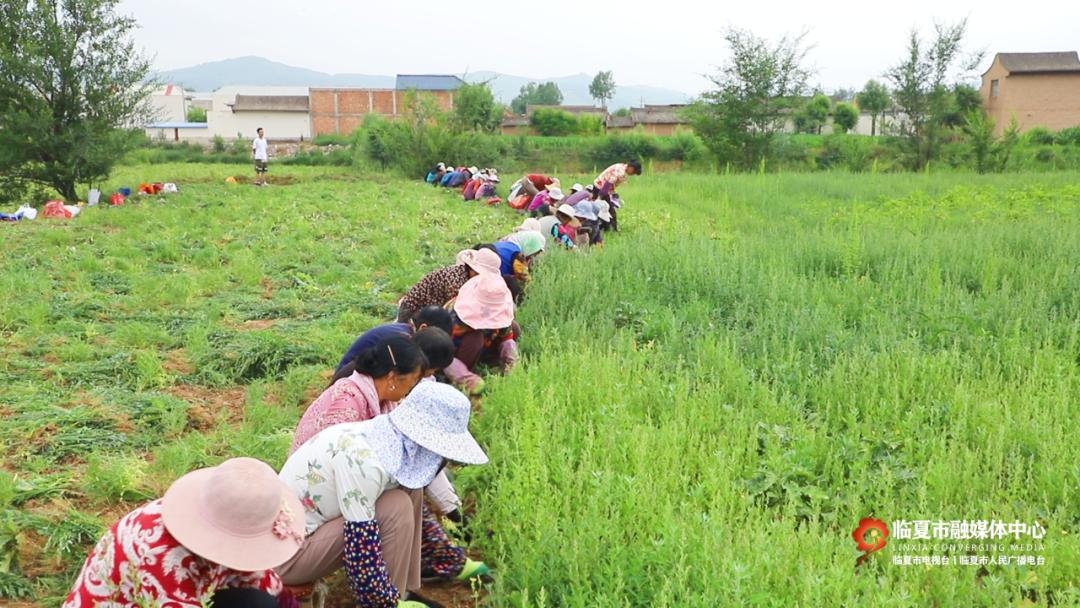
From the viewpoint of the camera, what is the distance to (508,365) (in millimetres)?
5148

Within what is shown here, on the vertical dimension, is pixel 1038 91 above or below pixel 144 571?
above

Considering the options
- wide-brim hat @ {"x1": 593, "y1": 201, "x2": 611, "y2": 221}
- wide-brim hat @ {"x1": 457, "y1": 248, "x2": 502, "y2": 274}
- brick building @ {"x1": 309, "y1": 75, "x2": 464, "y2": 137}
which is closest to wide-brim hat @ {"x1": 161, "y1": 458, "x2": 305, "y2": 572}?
wide-brim hat @ {"x1": 457, "y1": 248, "x2": 502, "y2": 274}

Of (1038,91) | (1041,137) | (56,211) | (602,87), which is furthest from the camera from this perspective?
(602,87)

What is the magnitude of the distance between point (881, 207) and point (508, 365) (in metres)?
7.88

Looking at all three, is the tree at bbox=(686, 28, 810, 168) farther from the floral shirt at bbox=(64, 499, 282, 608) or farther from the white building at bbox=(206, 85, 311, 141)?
the white building at bbox=(206, 85, 311, 141)

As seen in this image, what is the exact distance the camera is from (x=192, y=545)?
2.14 metres

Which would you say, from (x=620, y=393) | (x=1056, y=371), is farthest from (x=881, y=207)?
(x=620, y=393)

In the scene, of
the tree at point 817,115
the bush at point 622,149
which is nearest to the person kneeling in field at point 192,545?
the bush at point 622,149

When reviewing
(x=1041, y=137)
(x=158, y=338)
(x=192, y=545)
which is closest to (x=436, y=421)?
(x=192, y=545)

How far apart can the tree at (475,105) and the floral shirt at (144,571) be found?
21.3 meters

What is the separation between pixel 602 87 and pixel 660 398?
87.8m

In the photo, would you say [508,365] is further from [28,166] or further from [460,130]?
[460,130]

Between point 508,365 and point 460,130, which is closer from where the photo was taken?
point 508,365

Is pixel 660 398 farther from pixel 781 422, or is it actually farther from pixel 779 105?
pixel 779 105
